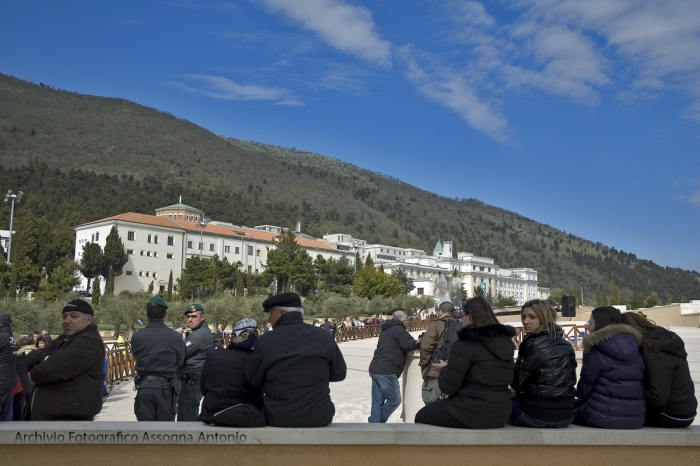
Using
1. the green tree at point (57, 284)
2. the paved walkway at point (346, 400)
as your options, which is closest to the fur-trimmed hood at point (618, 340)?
the paved walkway at point (346, 400)

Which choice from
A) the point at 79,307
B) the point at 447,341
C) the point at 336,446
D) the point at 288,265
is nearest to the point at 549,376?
the point at 336,446

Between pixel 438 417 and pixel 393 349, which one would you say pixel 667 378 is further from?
pixel 393 349

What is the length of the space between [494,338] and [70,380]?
2966 millimetres

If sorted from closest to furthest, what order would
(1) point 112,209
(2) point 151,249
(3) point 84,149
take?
1. (2) point 151,249
2. (1) point 112,209
3. (3) point 84,149

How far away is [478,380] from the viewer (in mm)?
4184

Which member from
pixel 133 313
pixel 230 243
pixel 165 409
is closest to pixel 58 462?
pixel 165 409

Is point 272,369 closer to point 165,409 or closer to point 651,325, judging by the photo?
point 165,409

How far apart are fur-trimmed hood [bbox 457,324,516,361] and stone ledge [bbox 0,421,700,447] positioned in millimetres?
492

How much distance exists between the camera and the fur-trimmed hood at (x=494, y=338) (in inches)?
165

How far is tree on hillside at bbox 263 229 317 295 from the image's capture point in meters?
69.9

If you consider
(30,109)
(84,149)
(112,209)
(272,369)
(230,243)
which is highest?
(30,109)

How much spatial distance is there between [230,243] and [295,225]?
154ft

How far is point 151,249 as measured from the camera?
251 feet

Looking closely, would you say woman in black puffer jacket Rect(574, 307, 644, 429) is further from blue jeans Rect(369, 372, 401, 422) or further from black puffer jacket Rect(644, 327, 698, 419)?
blue jeans Rect(369, 372, 401, 422)
